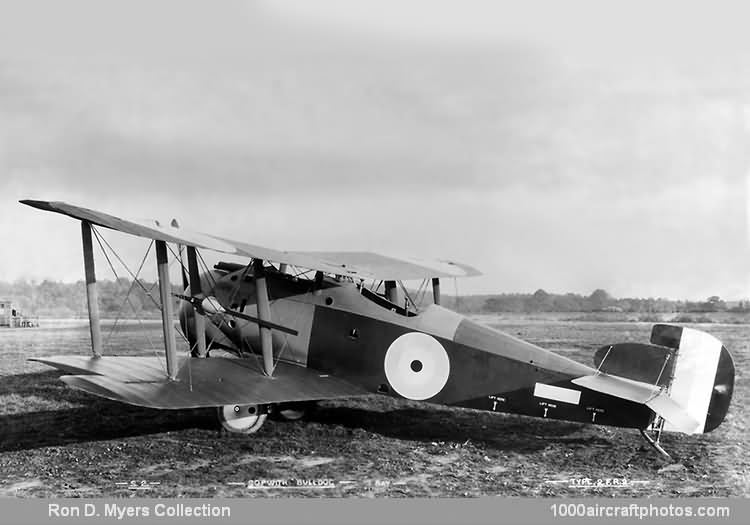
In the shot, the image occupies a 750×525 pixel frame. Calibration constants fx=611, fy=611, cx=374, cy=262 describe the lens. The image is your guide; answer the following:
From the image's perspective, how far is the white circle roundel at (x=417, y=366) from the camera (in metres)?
5.80

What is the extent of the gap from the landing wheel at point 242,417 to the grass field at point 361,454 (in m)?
0.11

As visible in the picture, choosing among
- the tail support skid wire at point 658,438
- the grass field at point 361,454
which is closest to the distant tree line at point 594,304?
the grass field at point 361,454

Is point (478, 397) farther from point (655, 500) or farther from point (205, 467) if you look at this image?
point (205, 467)

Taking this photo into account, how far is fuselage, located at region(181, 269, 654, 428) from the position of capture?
215 inches

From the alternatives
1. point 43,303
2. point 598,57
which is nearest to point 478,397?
point 598,57

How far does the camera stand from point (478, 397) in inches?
224

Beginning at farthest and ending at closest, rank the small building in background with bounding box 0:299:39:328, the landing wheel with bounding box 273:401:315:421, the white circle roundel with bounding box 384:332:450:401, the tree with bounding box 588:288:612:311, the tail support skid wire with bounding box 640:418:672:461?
the tree with bounding box 588:288:612:311, the small building in background with bounding box 0:299:39:328, the landing wheel with bounding box 273:401:315:421, the white circle roundel with bounding box 384:332:450:401, the tail support skid wire with bounding box 640:418:672:461

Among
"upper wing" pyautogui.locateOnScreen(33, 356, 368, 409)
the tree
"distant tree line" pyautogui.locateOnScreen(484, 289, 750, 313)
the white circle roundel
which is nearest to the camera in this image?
"upper wing" pyautogui.locateOnScreen(33, 356, 368, 409)

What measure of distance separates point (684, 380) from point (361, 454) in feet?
9.64

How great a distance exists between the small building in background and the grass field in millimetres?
1016

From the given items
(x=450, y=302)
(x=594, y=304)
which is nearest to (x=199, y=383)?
(x=450, y=302)

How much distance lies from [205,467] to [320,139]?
3596mm

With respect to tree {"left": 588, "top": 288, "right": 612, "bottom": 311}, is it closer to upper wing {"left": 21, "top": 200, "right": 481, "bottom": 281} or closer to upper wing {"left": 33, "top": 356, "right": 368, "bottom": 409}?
upper wing {"left": 21, "top": 200, "right": 481, "bottom": 281}

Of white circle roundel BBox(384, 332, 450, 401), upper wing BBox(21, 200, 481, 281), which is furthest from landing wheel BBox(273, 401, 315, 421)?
upper wing BBox(21, 200, 481, 281)
